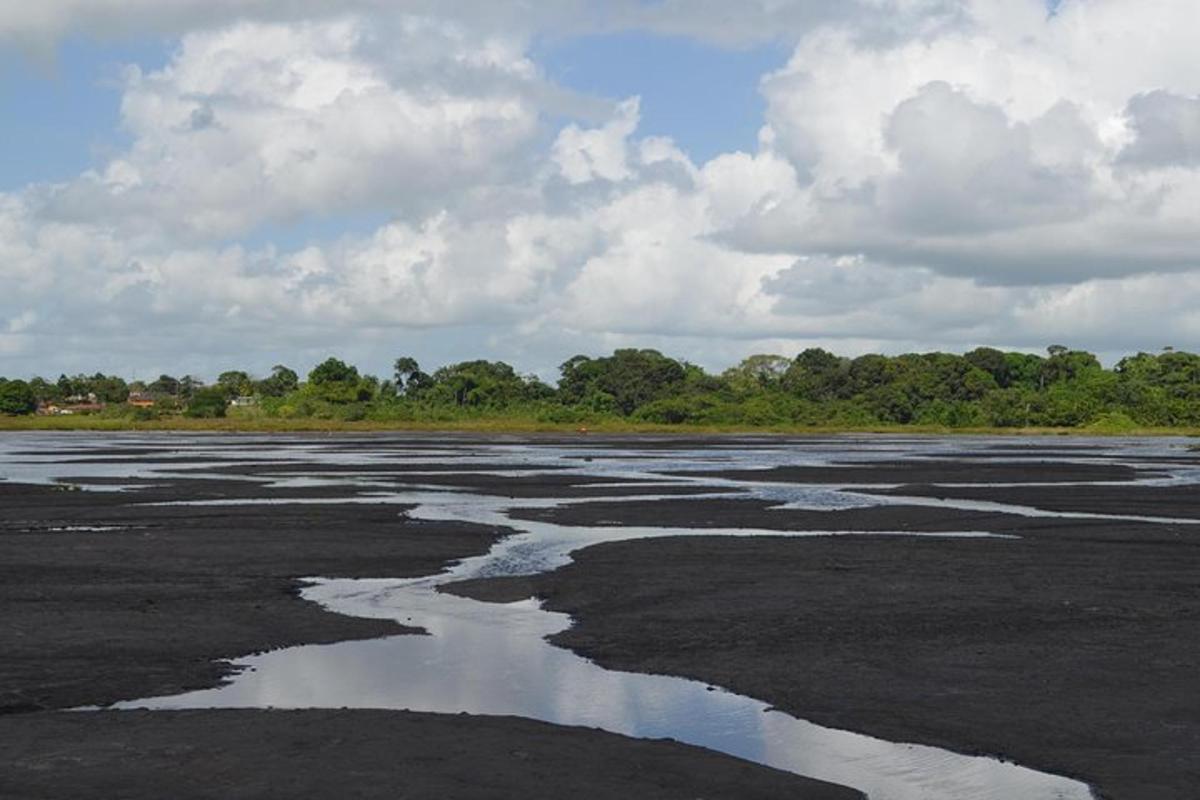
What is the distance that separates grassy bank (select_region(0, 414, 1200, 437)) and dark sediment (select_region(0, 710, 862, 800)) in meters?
127

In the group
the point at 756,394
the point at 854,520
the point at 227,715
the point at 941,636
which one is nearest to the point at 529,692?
the point at 227,715

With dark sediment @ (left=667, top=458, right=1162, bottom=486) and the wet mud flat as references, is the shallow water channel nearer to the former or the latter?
the wet mud flat

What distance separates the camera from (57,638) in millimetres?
16719

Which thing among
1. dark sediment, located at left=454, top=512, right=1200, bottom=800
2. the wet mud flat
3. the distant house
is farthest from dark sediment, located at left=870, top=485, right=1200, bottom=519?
the distant house

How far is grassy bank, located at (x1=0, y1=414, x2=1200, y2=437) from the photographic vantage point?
144875 millimetres

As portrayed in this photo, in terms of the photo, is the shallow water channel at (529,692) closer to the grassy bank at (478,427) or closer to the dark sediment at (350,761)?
the dark sediment at (350,761)

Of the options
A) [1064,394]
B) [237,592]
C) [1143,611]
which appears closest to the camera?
[1143,611]

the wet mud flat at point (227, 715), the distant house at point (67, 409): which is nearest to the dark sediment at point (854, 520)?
the wet mud flat at point (227, 715)

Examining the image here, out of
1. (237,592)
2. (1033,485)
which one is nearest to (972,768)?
(237,592)

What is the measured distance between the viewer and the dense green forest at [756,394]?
156 metres

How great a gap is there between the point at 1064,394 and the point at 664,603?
150 meters

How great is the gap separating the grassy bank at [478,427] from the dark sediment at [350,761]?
127 metres

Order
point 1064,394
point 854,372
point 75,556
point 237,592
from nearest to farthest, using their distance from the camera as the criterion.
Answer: point 237,592 < point 75,556 < point 1064,394 < point 854,372

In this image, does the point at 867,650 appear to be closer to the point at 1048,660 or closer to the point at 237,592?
the point at 1048,660
